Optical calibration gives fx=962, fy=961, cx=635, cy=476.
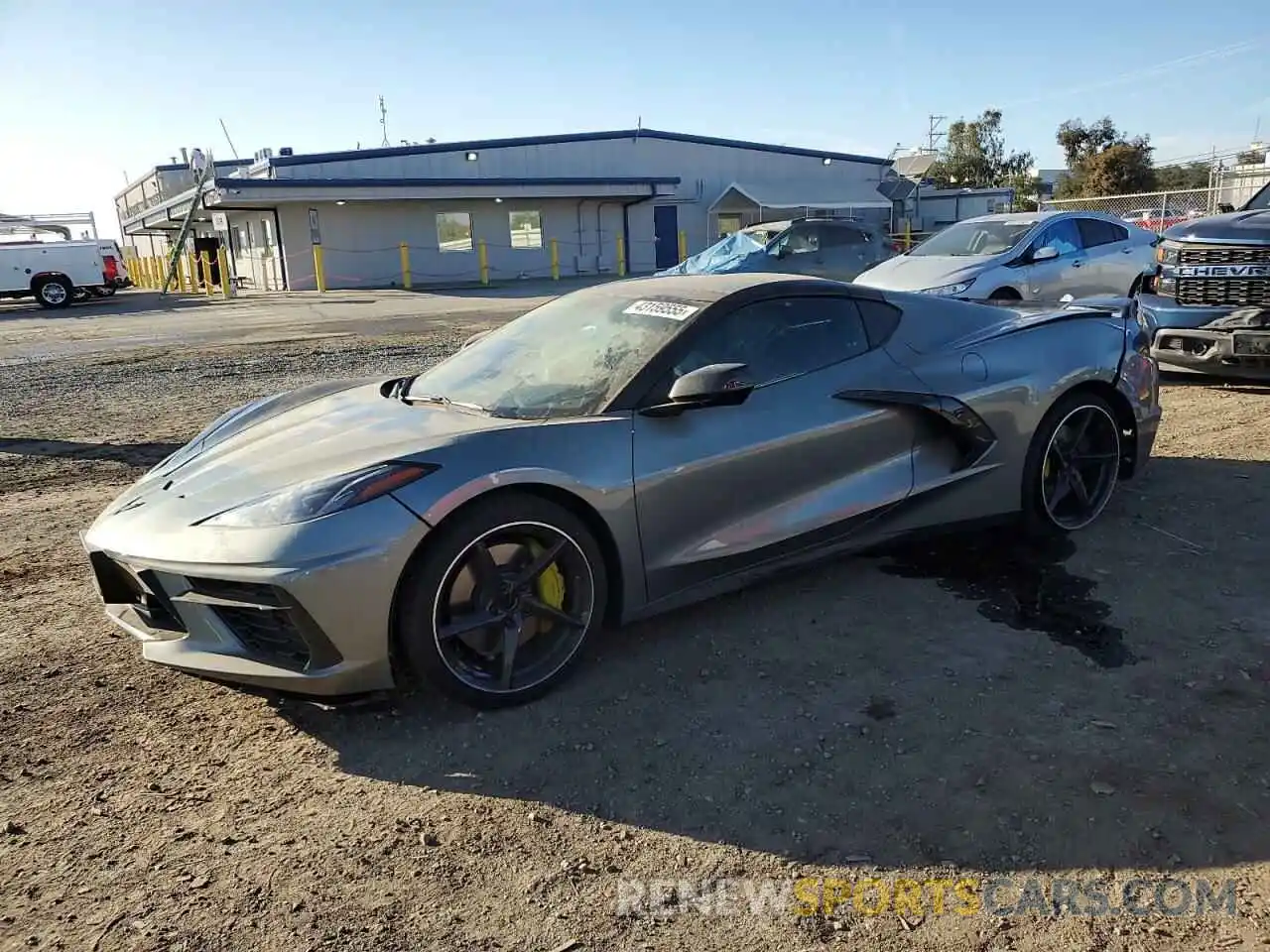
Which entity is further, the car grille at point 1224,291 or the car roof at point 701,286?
the car grille at point 1224,291

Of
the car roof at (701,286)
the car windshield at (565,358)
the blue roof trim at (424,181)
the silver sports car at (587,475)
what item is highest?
the blue roof trim at (424,181)

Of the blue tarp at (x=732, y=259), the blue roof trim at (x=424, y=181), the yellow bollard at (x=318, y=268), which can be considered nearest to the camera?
the blue tarp at (x=732, y=259)

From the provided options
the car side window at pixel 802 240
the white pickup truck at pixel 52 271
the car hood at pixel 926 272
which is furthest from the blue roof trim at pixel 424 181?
the car hood at pixel 926 272

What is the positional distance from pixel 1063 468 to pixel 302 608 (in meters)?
3.53

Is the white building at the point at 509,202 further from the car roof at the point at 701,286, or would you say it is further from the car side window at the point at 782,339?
the car side window at the point at 782,339

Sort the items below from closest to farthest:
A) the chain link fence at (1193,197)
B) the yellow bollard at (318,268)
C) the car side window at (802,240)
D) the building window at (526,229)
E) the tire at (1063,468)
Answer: the tire at (1063,468) → the car side window at (802,240) → the chain link fence at (1193,197) → the yellow bollard at (318,268) → the building window at (526,229)

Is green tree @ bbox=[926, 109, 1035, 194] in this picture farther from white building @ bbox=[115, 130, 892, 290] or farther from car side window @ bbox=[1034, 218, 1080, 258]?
car side window @ bbox=[1034, 218, 1080, 258]

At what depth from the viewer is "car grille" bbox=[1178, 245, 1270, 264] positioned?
7492 millimetres

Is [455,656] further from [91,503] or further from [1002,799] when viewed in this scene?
[91,503]

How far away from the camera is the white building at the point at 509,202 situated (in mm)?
29453

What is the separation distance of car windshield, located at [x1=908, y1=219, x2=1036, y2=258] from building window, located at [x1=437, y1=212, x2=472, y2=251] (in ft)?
75.7

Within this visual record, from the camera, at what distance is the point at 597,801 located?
2699 mm

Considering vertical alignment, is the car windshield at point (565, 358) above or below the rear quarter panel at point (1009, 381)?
above

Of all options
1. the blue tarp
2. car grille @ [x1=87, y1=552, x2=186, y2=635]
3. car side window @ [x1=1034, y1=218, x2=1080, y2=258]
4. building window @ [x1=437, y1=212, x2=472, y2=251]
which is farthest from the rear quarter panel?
building window @ [x1=437, y1=212, x2=472, y2=251]
